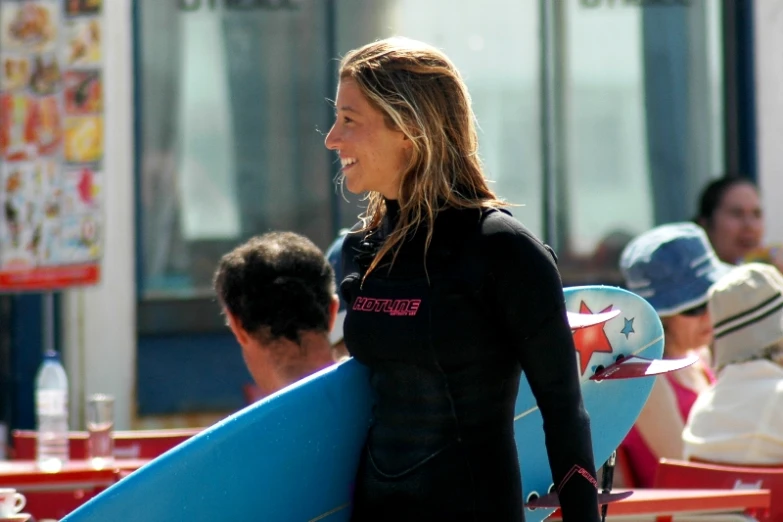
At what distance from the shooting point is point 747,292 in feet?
12.3

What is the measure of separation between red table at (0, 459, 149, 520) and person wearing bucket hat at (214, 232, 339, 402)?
1097 millimetres

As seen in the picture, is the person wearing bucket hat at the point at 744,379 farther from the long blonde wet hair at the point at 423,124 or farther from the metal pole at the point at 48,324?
the metal pole at the point at 48,324

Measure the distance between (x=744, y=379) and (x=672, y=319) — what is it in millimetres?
638

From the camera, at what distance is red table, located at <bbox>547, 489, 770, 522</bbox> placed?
122 inches

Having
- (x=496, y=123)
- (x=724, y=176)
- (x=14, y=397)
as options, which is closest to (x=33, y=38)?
(x=14, y=397)

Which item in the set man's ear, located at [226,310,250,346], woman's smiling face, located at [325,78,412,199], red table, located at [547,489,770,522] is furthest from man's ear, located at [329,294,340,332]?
woman's smiling face, located at [325,78,412,199]

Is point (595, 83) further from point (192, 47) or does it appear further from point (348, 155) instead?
point (348, 155)

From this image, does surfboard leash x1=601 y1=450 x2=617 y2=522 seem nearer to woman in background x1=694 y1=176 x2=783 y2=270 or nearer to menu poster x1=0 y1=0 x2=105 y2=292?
menu poster x1=0 y1=0 x2=105 y2=292

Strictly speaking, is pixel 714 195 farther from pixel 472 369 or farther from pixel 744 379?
pixel 472 369

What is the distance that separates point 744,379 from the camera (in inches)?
147

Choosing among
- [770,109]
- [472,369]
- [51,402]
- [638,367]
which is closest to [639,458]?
[638,367]

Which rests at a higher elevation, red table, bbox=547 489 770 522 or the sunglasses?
the sunglasses

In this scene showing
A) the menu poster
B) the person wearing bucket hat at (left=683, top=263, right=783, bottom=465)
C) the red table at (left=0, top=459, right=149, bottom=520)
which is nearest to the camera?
the person wearing bucket hat at (left=683, top=263, right=783, bottom=465)

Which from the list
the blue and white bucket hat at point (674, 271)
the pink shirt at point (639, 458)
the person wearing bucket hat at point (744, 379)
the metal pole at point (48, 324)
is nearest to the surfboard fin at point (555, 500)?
the person wearing bucket hat at point (744, 379)
